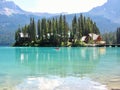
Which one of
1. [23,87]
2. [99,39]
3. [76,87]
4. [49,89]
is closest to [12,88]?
[23,87]

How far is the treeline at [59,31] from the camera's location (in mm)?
141500

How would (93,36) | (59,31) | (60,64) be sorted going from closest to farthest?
(60,64), (59,31), (93,36)

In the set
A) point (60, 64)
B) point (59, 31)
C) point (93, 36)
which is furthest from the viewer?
point (93, 36)

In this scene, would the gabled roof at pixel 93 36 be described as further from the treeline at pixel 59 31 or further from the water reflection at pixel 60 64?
the water reflection at pixel 60 64

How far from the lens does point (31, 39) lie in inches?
6142

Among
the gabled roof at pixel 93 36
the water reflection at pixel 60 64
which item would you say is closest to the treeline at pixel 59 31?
the gabled roof at pixel 93 36

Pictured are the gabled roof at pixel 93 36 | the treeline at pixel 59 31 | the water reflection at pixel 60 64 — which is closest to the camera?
the water reflection at pixel 60 64

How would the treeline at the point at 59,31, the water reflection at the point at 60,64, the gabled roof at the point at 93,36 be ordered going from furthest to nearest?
the gabled roof at the point at 93,36 < the treeline at the point at 59,31 < the water reflection at the point at 60,64

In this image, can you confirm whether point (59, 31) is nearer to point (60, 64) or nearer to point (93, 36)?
point (93, 36)

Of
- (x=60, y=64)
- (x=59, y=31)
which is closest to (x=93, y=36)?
(x=59, y=31)

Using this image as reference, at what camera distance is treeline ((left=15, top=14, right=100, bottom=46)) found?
14150cm

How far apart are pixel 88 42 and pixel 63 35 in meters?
16.4

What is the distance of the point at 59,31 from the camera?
141 m

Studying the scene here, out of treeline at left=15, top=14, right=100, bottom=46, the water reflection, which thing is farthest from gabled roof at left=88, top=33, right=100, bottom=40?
the water reflection
